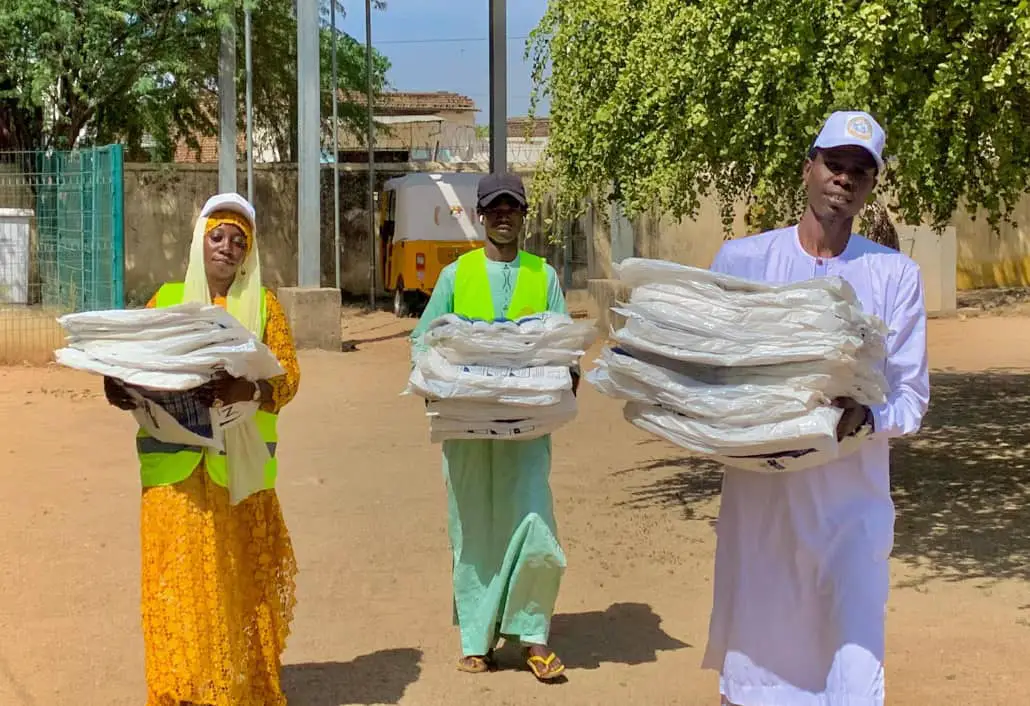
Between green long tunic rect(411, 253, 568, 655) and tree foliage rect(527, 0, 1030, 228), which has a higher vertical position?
tree foliage rect(527, 0, 1030, 228)

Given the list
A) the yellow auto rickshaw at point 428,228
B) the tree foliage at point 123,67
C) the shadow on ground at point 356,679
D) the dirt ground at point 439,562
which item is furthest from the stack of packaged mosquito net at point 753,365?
the yellow auto rickshaw at point 428,228

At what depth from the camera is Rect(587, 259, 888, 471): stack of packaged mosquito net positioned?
10.1 feet

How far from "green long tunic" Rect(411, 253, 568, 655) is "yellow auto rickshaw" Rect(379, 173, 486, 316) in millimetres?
14863

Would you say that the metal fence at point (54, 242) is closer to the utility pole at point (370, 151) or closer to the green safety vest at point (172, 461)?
the utility pole at point (370, 151)

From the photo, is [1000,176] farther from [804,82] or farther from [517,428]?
[517,428]

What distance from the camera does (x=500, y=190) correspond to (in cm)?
510

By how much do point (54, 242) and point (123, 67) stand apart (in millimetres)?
4454

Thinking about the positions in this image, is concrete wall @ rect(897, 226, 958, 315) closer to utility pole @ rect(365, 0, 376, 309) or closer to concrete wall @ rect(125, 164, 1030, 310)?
concrete wall @ rect(125, 164, 1030, 310)

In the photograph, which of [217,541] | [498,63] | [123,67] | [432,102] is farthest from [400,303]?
[432,102]

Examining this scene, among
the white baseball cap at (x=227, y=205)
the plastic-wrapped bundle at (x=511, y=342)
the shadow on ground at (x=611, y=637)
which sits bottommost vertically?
the shadow on ground at (x=611, y=637)

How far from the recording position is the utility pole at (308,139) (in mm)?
15852

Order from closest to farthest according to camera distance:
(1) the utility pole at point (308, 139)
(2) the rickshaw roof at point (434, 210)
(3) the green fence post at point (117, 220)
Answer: (3) the green fence post at point (117, 220) → (1) the utility pole at point (308, 139) → (2) the rickshaw roof at point (434, 210)

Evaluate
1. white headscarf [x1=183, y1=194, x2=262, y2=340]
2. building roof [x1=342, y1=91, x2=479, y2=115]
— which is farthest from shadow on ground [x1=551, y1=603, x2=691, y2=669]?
building roof [x1=342, y1=91, x2=479, y2=115]

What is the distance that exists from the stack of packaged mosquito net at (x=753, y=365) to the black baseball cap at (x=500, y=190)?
1831 mm
